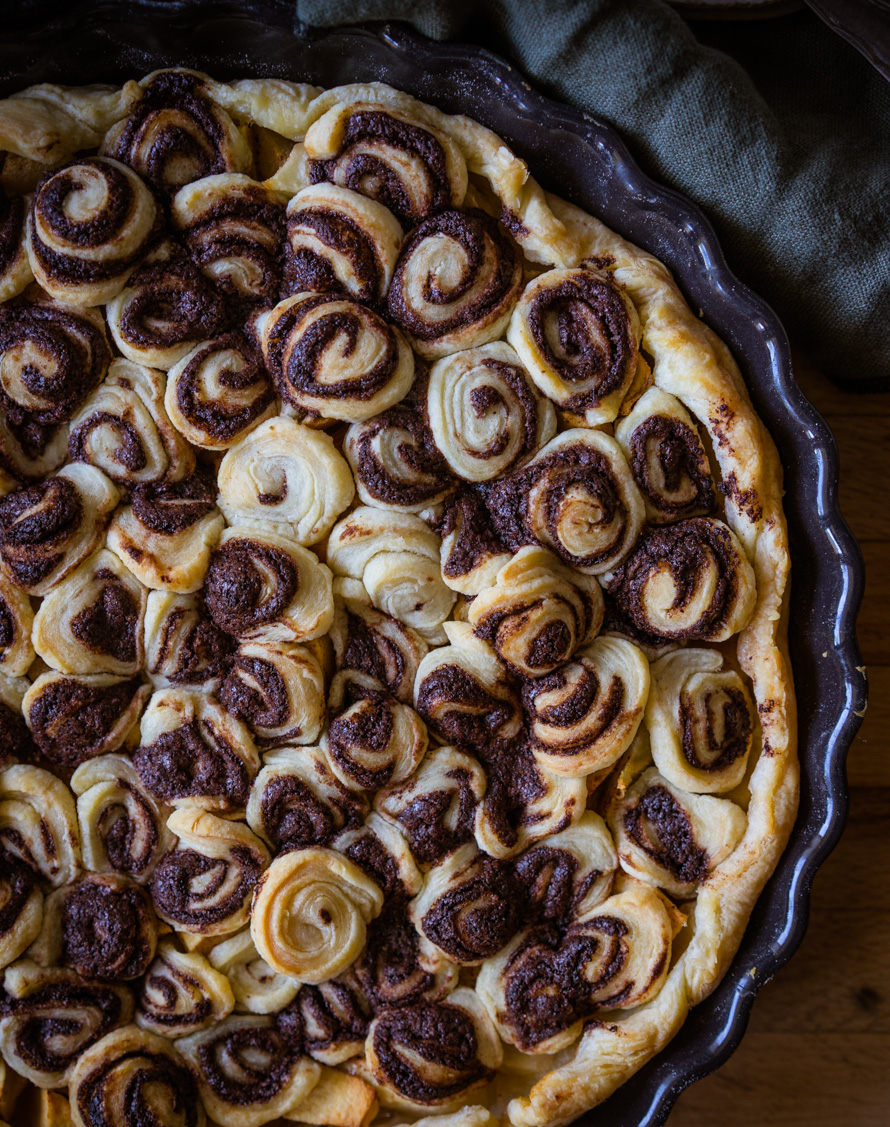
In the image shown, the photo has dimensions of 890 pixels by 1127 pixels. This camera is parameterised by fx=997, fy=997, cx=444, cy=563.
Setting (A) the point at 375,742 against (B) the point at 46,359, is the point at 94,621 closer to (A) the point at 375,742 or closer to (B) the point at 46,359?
(B) the point at 46,359

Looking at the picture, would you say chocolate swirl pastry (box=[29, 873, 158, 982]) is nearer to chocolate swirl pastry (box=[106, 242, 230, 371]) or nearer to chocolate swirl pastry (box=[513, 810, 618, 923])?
chocolate swirl pastry (box=[513, 810, 618, 923])

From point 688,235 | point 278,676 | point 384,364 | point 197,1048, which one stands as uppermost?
point 688,235

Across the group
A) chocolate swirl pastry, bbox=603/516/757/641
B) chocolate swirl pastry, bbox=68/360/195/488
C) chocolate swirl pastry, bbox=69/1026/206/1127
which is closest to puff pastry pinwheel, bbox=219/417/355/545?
chocolate swirl pastry, bbox=68/360/195/488

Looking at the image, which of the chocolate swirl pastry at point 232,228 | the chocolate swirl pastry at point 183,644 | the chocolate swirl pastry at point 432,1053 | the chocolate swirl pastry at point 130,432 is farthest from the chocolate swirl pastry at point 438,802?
the chocolate swirl pastry at point 232,228

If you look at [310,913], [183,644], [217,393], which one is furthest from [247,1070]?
[217,393]

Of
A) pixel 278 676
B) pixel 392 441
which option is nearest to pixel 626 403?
pixel 392 441

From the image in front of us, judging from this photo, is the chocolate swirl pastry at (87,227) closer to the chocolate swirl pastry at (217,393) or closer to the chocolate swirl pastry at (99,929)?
the chocolate swirl pastry at (217,393)

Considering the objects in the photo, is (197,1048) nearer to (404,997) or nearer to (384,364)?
(404,997)
